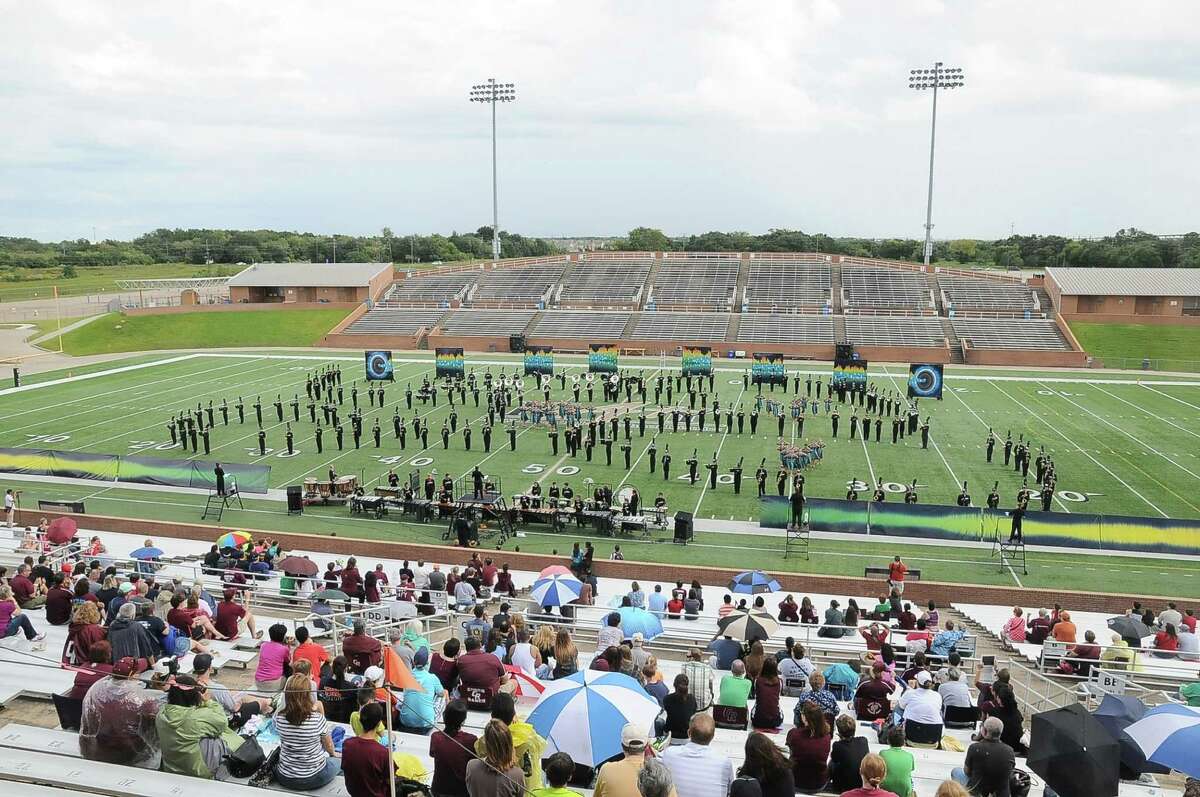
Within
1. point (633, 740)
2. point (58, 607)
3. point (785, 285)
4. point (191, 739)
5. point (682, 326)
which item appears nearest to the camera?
point (633, 740)

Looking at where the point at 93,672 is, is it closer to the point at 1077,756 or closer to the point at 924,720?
the point at 924,720

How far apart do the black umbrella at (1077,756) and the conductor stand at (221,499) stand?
61.8ft

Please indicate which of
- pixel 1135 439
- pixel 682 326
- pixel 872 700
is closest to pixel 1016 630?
pixel 872 700

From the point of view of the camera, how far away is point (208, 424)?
30.4 m

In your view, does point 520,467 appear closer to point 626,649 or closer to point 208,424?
point 208,424

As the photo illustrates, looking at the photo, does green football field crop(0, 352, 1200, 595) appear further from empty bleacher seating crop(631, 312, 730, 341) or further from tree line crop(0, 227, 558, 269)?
tree line crop(0, 227, 558, 269)

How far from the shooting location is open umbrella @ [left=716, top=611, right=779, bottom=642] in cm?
1036

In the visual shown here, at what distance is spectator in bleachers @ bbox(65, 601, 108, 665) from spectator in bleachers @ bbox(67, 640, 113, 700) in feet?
3.50

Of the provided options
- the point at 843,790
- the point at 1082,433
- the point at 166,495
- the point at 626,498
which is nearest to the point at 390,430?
the point at 166,495

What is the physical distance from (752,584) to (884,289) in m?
50.7

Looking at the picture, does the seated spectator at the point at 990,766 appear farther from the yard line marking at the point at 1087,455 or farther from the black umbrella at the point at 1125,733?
the yard line marking at the point at 1087,455

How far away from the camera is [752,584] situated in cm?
1457

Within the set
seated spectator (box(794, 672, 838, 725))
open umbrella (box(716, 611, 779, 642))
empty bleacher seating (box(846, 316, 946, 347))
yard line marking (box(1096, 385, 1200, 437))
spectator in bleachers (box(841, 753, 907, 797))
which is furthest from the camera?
empty bleacher seating (box(846, 316, 946, 347))

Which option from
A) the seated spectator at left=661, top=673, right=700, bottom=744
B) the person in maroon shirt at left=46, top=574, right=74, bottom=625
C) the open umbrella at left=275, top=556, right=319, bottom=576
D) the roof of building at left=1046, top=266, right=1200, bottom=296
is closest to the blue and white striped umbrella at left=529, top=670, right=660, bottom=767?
the seated spectator at left=661, top=673, right=700, bottom=744
